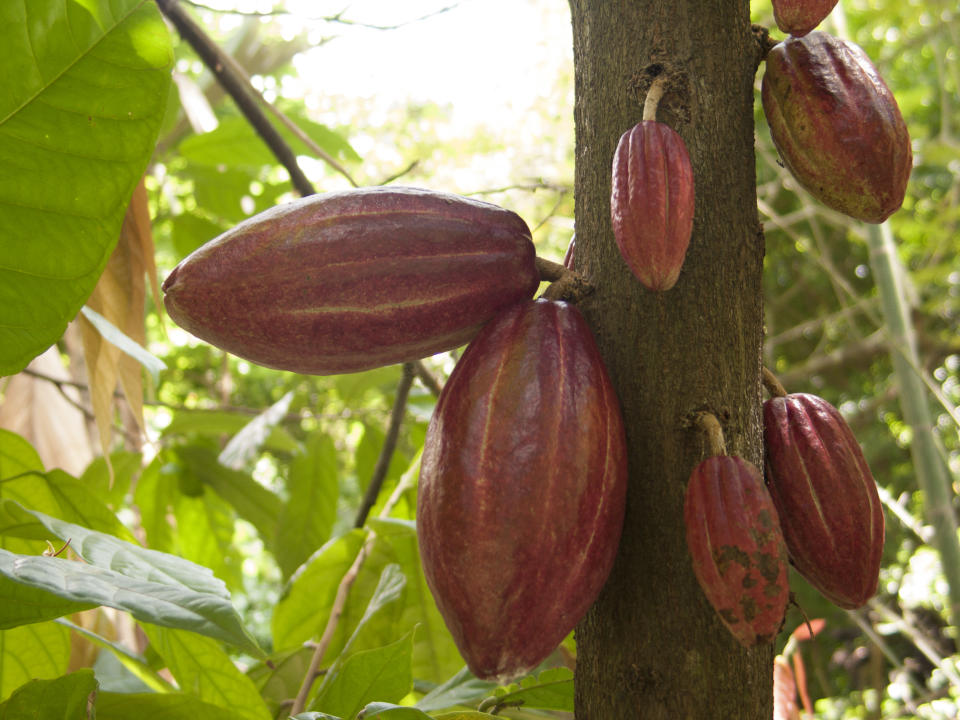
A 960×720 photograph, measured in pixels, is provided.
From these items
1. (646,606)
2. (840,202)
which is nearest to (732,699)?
(646,606)

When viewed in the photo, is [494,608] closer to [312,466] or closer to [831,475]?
[831,475]

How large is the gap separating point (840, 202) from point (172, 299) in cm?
43

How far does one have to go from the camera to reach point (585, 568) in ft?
1.58

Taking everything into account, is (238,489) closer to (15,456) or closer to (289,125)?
(15,456)

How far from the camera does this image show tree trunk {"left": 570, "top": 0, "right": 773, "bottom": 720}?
1.67 feet

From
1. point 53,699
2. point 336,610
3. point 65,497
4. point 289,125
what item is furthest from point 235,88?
point 53,699

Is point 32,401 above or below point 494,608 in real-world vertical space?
above

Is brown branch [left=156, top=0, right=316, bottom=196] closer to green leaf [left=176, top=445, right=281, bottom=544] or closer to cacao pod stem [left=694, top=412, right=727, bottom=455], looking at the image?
green leaf [left=176, top=445, right=281, bottom=544]

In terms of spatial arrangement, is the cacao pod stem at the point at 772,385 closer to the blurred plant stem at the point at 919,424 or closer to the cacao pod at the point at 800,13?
the cacao pod at the point at 800,13

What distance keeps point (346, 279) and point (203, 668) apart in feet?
1.26

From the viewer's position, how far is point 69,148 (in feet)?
1.94

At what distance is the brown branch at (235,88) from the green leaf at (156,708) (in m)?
0.56

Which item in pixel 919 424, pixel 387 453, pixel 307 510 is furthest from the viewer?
pixel 919 424

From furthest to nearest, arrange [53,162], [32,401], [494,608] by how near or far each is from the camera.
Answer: [32,401] < [53,162] < [494,608]
